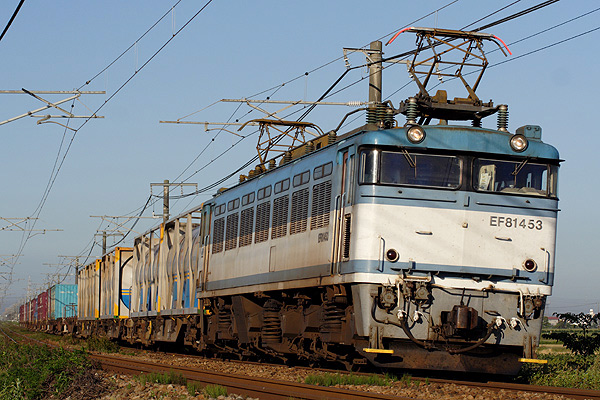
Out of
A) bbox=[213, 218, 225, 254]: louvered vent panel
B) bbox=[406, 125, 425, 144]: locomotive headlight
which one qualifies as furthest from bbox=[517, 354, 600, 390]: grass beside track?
bbox=[213, 218, 225, 254]: louvered vent panel

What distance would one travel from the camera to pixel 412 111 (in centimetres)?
1382

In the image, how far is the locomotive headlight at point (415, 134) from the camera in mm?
13203

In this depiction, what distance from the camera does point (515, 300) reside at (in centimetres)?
1312

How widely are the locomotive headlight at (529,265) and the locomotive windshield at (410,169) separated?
62.3 inches

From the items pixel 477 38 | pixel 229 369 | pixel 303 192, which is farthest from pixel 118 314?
pixel 477 38

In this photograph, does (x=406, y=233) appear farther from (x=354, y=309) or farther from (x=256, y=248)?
(x=256, y=248)

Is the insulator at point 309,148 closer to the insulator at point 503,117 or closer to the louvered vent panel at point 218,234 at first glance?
the insulator at point 503,117

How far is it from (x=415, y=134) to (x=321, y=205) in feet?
7.45

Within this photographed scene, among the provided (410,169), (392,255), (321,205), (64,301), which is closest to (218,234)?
(321,205)

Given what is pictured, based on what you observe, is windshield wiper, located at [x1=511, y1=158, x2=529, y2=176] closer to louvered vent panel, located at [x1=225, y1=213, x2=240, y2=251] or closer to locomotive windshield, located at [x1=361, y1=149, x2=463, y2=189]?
locomotive windshield, located at [x1=361, y1=149, x2=463, y2=189]

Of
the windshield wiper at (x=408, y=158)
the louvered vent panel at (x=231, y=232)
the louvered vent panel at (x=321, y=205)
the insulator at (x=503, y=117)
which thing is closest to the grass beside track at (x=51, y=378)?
the louvered vent panel at (x=321, y=205)

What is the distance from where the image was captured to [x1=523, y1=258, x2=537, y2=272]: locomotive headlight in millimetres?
13188

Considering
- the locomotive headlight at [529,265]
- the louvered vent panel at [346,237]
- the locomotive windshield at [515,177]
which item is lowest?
the locomotive headlight at [529,265]

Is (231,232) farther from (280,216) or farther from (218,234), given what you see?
(280,216)
